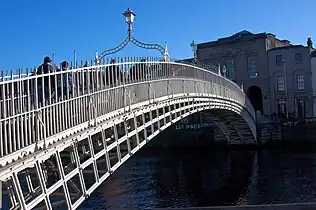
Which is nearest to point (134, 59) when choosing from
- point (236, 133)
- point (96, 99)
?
point (96, 99)

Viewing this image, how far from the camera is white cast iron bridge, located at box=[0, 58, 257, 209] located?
7.09m

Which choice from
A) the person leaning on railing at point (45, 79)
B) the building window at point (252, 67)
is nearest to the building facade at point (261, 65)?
the building window at point (252, 67)

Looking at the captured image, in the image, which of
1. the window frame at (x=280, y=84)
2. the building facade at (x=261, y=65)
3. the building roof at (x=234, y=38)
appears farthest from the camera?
the building roof at (x=234, y=38)

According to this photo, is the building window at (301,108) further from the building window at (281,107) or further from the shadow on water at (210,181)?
the shadow on water at (210,181)

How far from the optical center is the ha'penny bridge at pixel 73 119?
7105mm

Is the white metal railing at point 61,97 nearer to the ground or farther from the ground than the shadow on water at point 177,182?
farther from the ground

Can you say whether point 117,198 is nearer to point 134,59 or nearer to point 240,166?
point 134,59

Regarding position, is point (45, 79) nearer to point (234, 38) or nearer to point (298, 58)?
point (298, 58)

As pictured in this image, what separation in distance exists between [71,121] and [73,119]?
0.43 feet

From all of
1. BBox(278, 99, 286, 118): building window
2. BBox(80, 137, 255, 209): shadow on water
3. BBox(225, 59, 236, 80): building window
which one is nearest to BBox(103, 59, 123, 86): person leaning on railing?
BBox(80, 137, 255, 209): shadow on water

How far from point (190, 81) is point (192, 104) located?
990 millimetres

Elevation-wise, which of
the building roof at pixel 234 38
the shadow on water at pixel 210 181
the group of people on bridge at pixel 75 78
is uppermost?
the building roof at pixel 234 38

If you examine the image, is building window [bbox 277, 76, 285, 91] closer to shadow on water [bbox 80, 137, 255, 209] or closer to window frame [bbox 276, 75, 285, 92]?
window frame [bbox 276, 75, 285, 92]

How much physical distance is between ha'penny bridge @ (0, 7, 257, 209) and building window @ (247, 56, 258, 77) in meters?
29.6
